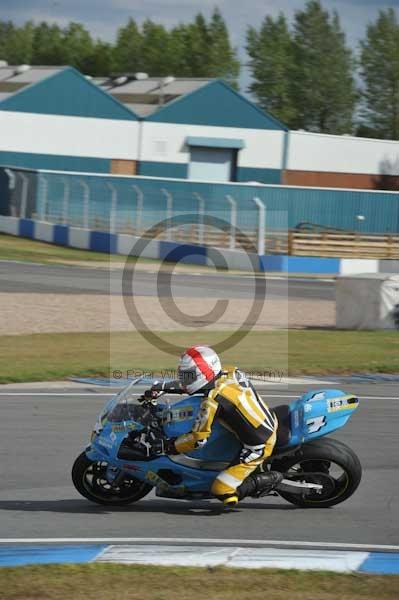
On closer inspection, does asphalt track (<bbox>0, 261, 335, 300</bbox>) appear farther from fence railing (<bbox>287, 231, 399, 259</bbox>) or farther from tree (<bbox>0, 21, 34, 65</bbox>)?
tree (<bbox>0, 21, 34, 65</bbox>)

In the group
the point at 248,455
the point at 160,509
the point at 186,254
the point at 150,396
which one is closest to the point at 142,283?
the point at 186,254

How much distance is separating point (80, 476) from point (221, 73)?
110321mm

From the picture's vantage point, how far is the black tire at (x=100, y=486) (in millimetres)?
8477

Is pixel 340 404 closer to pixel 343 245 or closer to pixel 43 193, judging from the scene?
pixel 343 245

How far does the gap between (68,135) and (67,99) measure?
189 centimetres

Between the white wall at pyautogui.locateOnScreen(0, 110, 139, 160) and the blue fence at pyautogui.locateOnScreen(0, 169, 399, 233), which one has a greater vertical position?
the white wall at pyautogui.locateOnScreen(0, 110, 139, 160)

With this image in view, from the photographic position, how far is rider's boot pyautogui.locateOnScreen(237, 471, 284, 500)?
8214mm

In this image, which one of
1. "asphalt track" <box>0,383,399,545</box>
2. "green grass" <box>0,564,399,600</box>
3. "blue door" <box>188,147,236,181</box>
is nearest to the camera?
"green grass" <box>0,564,399,600</box>

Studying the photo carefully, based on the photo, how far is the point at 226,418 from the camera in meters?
8.12

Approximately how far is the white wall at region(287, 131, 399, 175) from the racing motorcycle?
49582 millimetres

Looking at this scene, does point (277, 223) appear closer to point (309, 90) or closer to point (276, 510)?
point (276, 510)

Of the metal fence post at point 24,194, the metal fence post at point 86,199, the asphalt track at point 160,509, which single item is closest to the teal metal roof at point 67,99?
the metal fence post at point 24,194

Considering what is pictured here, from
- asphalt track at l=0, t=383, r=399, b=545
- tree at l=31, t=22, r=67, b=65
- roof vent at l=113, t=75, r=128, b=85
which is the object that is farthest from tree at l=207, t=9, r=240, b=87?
asphalt track at l=0, t=383, r=399, b=545

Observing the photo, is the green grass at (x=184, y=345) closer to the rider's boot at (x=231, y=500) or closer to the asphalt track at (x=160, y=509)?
the asphalt track at (x=160, y=509)
